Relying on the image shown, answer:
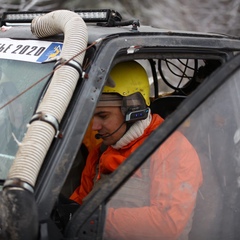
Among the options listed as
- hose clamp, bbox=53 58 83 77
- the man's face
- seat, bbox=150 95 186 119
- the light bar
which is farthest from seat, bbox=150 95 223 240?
seat, bbox=150 95 186 119

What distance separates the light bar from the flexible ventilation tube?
264 millimetres

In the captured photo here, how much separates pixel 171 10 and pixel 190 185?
6.59m

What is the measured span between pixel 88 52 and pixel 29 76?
0.31m

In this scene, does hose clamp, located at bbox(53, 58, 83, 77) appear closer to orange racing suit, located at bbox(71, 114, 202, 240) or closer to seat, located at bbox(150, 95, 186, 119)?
orange racing suit, located at bbox(71, 114, 202, 240)

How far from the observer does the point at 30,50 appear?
228 centimetres

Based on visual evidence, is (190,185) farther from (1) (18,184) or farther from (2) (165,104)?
(2) (165,104)

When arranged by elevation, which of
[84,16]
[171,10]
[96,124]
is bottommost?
[96,124]

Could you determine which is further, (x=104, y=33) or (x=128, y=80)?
(x=128, y=80)

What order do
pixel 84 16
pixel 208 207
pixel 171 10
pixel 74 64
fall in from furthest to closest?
pixel 171 10 → pixel 84 16 → pixel 208 207 → pixel 74 64

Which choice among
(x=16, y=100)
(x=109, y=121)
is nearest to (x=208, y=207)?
(x=109, y=121)

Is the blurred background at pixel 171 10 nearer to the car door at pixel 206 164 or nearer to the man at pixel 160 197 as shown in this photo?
the car door at pixel 206 164

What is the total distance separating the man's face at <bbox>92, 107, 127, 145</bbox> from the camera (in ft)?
8.34

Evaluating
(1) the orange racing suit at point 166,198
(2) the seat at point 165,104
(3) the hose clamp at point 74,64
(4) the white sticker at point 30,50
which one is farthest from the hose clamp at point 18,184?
(2) the seat at point 165,104

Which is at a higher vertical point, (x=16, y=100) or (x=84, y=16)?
(x=84, y=16)
